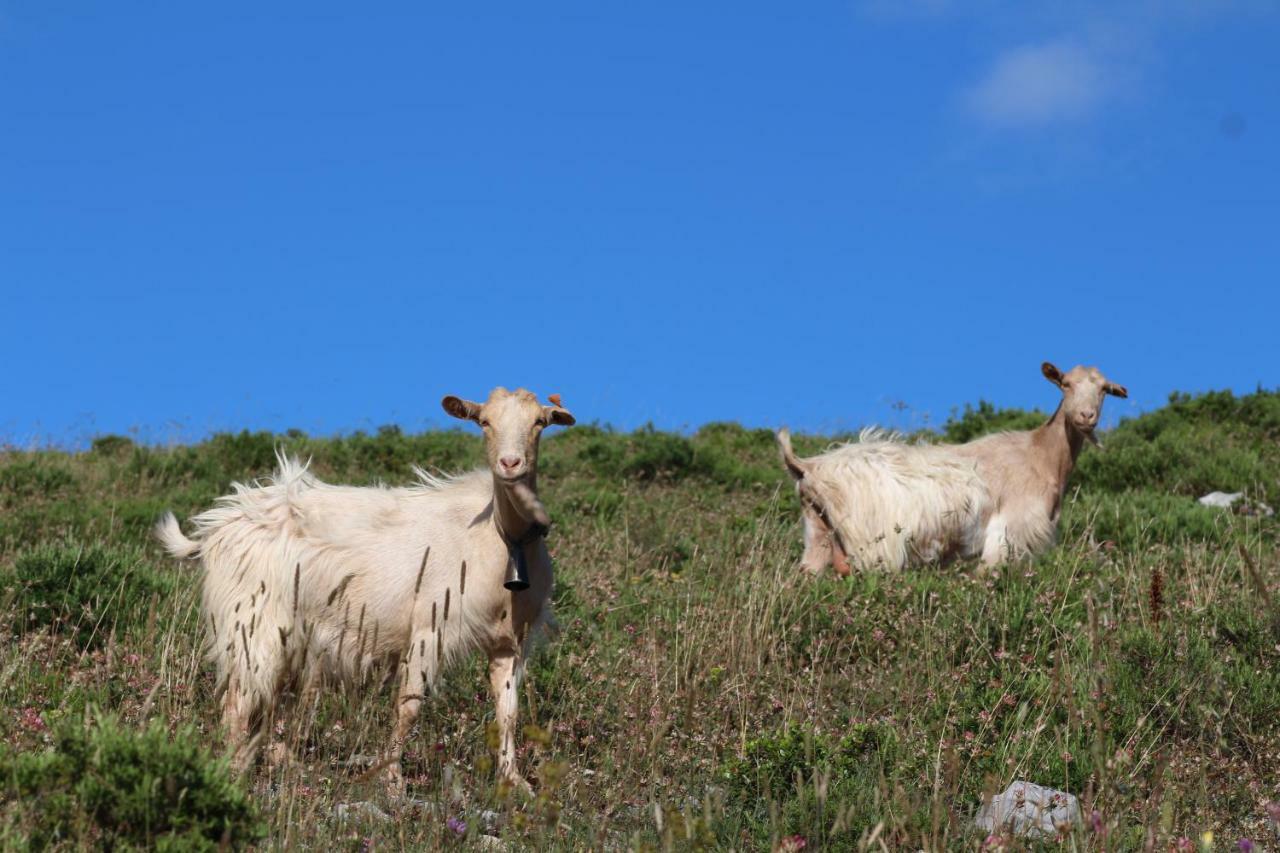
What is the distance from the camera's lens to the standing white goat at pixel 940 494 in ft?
33.7

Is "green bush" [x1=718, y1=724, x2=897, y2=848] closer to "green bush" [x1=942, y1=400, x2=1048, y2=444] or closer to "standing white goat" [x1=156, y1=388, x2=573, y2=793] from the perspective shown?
"standing white goat" [x1=156, y1=388, x2=573, y2=793]

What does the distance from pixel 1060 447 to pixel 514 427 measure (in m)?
6.92

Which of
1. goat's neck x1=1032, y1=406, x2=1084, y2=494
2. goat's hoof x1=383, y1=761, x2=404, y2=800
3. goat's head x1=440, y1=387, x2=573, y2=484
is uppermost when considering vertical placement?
goat's neck x1=1032, y1=406, x2=1084, y2=494

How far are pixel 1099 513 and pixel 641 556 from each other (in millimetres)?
4668

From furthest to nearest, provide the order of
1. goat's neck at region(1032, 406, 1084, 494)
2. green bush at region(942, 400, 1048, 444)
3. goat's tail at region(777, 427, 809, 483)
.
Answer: green bush at region(942, 400, 1048, 444) < goat's neck at region(1032, 406, 1084, 494) < goat's tail at region(777, 427, 809, 483)

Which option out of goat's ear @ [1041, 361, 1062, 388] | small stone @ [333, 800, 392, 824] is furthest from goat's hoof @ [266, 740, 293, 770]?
goat's ear @ [1041, 361, 1062, 388]

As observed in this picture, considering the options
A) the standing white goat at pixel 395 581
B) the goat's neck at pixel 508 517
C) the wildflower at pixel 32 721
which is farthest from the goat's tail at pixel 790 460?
the wildflower at pixel 32 721

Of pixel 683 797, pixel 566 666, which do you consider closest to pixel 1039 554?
pixel 566 666

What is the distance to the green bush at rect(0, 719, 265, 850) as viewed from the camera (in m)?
3.48

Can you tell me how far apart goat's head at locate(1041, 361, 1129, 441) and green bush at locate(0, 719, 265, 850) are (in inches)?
343

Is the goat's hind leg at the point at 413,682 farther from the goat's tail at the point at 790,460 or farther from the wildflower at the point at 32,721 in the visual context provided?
the goat's tail at the point at 790,460

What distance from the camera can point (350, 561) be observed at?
6.34m

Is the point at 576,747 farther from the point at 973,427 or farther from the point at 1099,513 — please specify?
the point at 973,427

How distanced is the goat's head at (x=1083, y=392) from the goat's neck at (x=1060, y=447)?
0.15 meters
